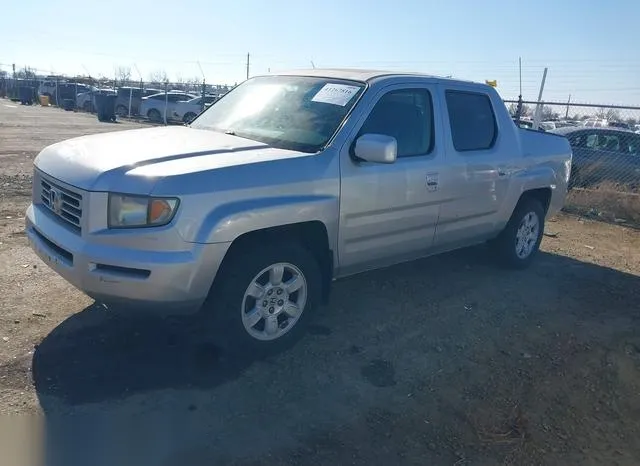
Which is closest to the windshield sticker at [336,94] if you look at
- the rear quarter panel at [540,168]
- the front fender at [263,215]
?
the front fender at [263,215]

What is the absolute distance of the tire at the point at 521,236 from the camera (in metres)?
6.02

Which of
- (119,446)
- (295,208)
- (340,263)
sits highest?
(295,208)

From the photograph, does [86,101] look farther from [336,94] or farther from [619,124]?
[336,94]

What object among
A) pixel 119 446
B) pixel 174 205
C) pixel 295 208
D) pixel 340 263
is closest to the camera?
pixel 119 446

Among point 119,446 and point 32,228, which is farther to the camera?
point 32,228

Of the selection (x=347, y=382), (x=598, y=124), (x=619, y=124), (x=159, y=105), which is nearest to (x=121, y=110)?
(x=159, y=105)

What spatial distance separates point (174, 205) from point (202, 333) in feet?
3.69

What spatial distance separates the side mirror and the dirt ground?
135cm

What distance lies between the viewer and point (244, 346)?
3.69 m

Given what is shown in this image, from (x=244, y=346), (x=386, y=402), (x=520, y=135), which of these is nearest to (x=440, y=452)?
(x=386, y=402)

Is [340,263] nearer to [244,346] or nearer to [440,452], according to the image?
[244,346]

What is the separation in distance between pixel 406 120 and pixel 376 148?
2.87 ft

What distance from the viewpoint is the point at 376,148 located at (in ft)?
12.6

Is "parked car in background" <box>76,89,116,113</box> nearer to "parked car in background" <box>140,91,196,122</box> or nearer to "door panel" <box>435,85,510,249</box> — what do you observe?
"parked car in background" <box>140,91,196,122</box>
